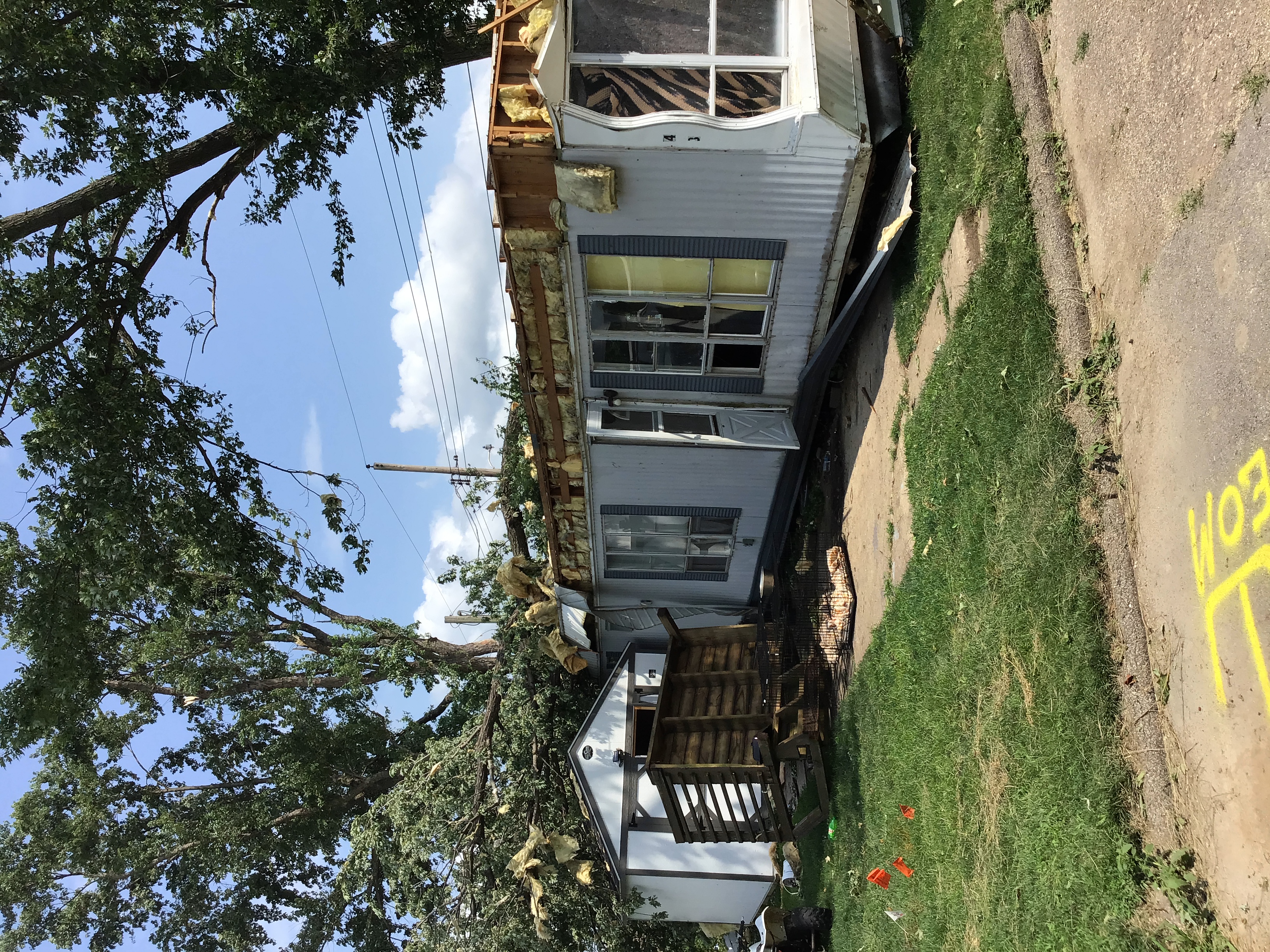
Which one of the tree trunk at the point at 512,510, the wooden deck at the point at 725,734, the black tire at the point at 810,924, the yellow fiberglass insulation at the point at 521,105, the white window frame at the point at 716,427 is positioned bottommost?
the black tire at the point at 810,924

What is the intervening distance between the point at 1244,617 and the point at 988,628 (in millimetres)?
2559

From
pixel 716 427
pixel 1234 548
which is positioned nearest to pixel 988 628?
pixel 1234 548

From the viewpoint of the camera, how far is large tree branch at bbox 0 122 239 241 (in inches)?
395

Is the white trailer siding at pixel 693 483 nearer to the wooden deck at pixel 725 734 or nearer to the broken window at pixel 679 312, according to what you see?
the broken window at pixel 679 312

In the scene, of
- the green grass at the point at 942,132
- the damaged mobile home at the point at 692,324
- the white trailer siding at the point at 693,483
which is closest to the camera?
the green grass at the point at 942,132

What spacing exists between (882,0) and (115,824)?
22977 mm

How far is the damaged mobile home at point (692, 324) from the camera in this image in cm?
843

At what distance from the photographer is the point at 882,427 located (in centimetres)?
993

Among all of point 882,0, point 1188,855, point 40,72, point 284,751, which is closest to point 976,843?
point 1188,855

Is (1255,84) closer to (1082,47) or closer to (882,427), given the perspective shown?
(1082,47)

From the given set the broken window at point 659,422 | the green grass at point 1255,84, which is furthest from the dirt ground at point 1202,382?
the broken window at point 659,422

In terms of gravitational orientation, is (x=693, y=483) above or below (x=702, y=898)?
above

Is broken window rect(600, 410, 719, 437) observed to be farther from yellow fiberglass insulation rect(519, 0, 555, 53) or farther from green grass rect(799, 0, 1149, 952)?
yellow fiberglass insulation rect(519, 0, 555, 53)

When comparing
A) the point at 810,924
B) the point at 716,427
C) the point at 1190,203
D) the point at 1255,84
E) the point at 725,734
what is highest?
the point at 716,427
